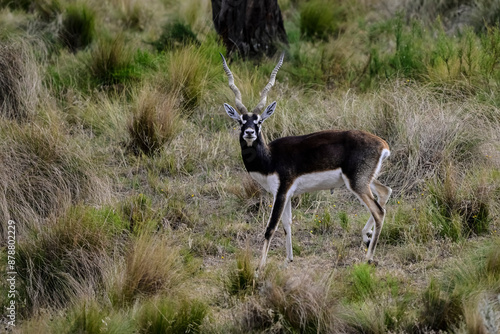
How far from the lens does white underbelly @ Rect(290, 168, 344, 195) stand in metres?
6.77

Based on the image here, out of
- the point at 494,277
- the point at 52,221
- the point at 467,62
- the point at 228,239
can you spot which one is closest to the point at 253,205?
the point at 228,239

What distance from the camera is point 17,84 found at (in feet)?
31.7

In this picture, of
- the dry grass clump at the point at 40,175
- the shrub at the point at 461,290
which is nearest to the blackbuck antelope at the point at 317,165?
the shrub at the point at 461,290

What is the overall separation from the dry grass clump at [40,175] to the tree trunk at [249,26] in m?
4.34

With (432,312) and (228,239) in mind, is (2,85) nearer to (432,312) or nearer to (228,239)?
(228,239)

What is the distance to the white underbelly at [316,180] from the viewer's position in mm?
6773

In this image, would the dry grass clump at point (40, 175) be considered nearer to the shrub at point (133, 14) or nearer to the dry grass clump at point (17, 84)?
the dry grass clump at point (17, 84)

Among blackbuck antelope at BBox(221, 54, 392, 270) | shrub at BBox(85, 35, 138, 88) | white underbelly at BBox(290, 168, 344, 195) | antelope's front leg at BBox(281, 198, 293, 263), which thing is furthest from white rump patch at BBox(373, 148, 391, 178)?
shrub at BBox(85, 35, 138, 88)

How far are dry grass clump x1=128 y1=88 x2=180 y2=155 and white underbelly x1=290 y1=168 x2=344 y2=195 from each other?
9.05 feet

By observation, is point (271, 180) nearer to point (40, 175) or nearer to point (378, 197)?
point (378, 197)

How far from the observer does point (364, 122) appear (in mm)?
9172

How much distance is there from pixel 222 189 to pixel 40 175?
195cm

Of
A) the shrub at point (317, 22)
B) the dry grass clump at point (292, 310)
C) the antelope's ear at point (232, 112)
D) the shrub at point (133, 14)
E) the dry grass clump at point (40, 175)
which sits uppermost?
the antelope's ear at point (232, 112)

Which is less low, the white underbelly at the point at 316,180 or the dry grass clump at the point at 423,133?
the white underbelly at the point at 316,180
